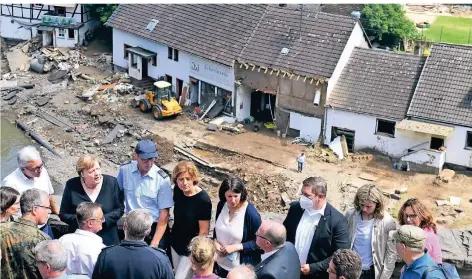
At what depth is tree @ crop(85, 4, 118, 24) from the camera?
36.2m

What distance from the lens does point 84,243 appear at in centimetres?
749

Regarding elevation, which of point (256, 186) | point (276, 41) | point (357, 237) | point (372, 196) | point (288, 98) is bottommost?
point (256, 186)

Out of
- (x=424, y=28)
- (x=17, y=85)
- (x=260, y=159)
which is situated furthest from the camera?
(x=424, y=28)

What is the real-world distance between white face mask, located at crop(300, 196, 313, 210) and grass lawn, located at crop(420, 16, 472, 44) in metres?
32.6

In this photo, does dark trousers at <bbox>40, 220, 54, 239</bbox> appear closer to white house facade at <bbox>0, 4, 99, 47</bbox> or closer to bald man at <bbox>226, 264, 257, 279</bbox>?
bald man at <bbox>226, 264, 257, 279</bbox>

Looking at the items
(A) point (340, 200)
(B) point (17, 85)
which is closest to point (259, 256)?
(A) point (340, 200)

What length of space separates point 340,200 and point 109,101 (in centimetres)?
1205

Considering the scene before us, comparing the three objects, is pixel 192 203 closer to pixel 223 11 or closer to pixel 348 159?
pixel 348 159

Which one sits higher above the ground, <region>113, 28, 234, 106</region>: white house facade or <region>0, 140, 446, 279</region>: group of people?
<region>0, 140, 446, 279</region>: group of people

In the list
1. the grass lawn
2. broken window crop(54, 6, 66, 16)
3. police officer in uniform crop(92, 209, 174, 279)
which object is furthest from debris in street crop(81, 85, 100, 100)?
police officer in uniform crop(92, 209, 174, 279)

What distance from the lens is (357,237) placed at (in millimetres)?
8141

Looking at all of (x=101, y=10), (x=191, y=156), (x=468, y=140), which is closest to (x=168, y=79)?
(x=191, y=156)

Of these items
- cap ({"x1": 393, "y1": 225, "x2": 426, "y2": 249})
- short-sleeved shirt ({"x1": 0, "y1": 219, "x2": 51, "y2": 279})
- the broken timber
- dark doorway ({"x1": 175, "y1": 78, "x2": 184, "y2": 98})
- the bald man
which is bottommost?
the broken timber

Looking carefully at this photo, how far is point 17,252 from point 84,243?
67 centimetres
